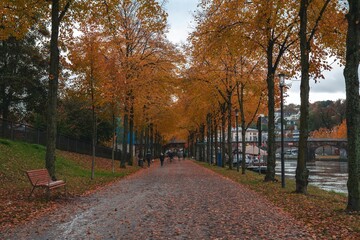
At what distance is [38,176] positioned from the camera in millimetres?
11281

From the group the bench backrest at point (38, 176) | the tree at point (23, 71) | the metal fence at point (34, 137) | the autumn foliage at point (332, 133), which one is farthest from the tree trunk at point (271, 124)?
the autumn foliage at point (332, 133)

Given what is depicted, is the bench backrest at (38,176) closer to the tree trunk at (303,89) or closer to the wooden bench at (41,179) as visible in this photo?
the wooden bench at (41,179)

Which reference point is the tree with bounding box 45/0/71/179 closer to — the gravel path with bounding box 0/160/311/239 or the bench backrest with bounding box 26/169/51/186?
the bench backrest with bounding box 26/169/51/186

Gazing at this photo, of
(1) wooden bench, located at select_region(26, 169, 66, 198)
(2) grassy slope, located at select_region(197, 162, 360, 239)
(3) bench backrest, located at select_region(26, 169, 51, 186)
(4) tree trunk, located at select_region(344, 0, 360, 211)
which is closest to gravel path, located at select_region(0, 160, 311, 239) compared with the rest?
(2) grassy slope, located at select_region(197, 162, 360, 239)

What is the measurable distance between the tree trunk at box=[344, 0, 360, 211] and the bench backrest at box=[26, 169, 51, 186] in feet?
26.4

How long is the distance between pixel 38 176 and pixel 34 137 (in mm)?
16951

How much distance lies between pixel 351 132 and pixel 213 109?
30.6 meters

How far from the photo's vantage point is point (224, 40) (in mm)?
16812

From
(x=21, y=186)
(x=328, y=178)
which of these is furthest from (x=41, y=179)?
(x=328, y=178)

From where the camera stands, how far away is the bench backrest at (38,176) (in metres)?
10.7

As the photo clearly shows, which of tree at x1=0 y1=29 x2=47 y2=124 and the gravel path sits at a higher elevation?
tree at x1=0 y1=29 x2=47 y2=124

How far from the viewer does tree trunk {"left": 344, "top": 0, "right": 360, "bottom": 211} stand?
29.8ft

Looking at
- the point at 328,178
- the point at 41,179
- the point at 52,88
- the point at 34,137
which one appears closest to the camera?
the point at 41,179

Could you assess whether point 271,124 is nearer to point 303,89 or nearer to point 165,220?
point 303,89
